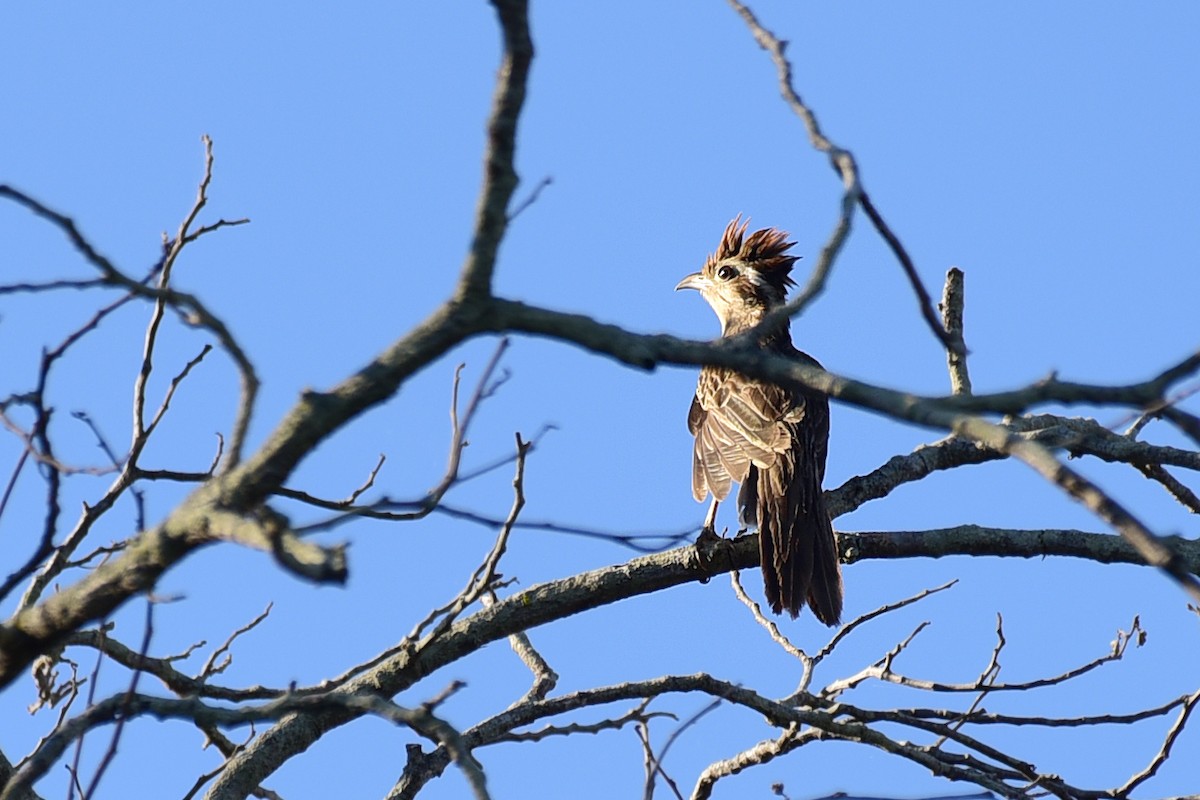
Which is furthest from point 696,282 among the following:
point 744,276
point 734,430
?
point 734,430

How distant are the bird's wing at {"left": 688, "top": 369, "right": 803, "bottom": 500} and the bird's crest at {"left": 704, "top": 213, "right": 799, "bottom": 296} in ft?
6.42

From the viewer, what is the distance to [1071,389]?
225 cm

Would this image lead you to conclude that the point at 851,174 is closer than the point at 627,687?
Yes

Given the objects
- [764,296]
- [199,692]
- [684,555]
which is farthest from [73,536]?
[764,296]

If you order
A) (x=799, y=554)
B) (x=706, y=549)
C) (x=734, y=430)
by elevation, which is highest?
(x=734, y=430)

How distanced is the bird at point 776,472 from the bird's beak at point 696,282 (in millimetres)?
758

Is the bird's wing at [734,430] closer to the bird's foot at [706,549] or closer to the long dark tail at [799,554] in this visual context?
the long dark tail at [799,554]

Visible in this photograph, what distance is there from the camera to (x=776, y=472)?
7227 millimetres

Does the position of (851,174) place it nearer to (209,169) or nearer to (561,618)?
(561,618)

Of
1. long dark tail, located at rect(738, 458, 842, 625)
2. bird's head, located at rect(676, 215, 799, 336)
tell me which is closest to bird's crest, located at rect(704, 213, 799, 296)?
bird's head, located at rect(676, 215, 799, 336)

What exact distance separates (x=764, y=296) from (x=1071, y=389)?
778 centimetres

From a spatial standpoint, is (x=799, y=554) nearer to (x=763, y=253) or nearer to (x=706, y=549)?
(x=706, y=549)

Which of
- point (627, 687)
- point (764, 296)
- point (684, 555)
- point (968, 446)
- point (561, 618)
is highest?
point (764, 296)

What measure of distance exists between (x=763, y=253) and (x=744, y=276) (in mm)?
226
